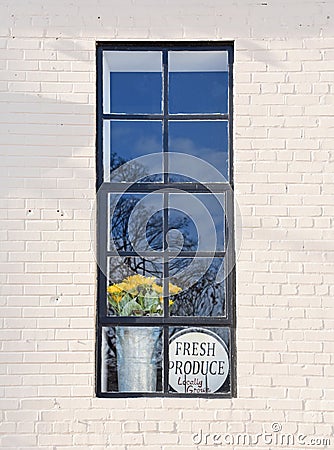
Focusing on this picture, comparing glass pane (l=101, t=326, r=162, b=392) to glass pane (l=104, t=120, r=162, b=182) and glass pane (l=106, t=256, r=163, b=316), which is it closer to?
glass pane (l=106, t=256, r=163, b=316)

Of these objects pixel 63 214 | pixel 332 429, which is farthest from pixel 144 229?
pixel 332 429

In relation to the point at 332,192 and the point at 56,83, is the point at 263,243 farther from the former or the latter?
the point at 56,83

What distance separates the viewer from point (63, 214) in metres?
4.12

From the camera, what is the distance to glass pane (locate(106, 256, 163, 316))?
420 centimetres

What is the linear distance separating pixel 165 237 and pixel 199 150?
0.59 metres

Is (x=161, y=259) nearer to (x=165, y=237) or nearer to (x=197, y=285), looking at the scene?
(x=165, y=237)

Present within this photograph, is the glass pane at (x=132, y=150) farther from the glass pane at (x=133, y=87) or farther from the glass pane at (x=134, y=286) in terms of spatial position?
the glass pane at (x=134, y=286)

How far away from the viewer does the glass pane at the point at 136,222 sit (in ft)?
14.0

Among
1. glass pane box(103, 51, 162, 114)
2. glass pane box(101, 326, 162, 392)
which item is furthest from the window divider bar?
glass pane box(101, 326, 162, 392)

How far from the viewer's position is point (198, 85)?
4.57m

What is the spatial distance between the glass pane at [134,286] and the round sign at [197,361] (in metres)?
0.22

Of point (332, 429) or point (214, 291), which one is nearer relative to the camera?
point (332, 429)

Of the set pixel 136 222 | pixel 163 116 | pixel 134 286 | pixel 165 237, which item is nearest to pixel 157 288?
pixel 134 286

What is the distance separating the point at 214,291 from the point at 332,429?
3.21 feet
